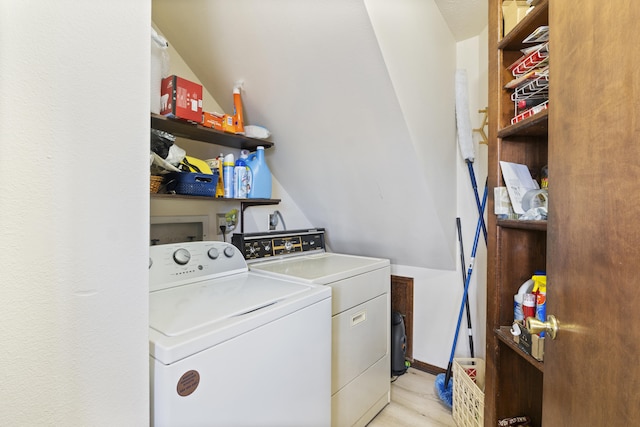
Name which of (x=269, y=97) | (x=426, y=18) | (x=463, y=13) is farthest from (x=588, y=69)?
(x=269, y=97)

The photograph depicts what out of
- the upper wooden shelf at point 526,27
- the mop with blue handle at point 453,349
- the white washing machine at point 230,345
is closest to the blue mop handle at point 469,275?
the mop with blue handle at point 453,349

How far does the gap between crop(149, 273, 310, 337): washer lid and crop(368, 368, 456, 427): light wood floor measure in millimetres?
1216

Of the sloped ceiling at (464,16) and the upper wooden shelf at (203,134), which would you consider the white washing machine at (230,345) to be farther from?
the sloped ceiling at (464,16)

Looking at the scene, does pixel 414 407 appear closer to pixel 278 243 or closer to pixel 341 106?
Result: pixel 278 243

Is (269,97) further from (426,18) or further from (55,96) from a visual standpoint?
(55,96)

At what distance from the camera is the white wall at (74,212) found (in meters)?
0.49

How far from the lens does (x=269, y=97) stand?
1.87 metres

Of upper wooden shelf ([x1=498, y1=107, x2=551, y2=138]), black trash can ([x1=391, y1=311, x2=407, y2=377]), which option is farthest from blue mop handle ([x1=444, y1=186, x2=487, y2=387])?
upper wooden shelf ([x1=498, y1=107, x2=551, y2=138])

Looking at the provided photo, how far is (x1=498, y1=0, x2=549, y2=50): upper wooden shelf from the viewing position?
0.97 m

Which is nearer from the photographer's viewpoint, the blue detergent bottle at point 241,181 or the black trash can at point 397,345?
the blue detergent bottle at point 241,181

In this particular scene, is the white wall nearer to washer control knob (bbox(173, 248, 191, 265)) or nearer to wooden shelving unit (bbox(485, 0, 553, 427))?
washer control knob (bbox(173, 248, 191, 265))

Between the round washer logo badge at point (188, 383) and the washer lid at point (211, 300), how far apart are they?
0.11 meters

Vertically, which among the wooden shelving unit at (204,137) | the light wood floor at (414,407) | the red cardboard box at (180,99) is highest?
the red cardboard box at (180,99)

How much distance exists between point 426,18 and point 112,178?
1725 mm
